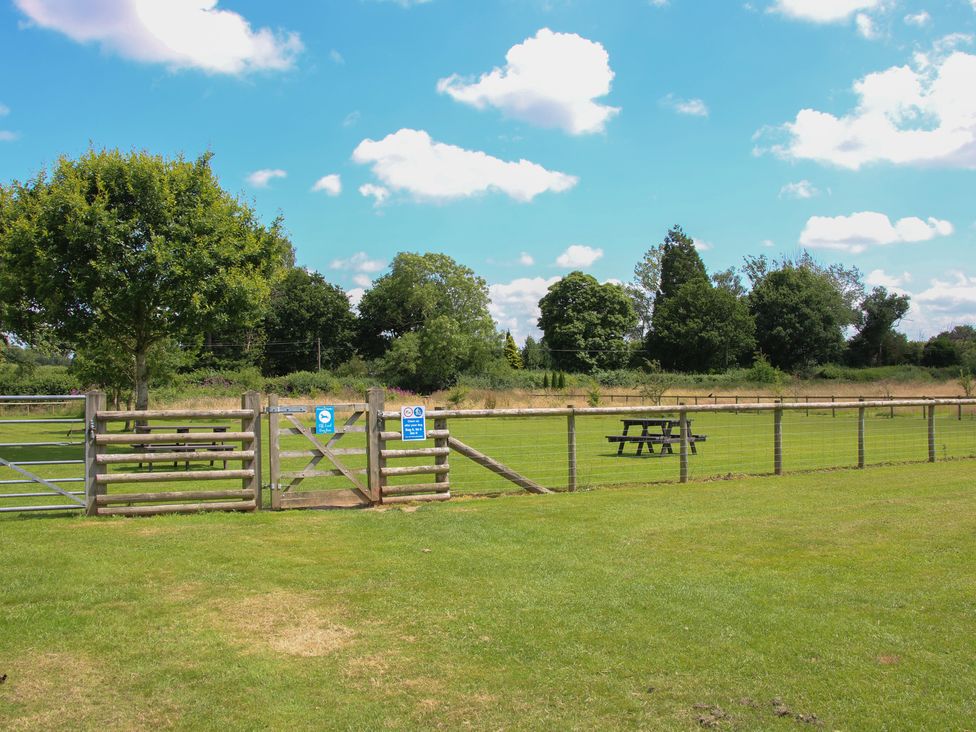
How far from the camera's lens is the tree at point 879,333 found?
79.6m

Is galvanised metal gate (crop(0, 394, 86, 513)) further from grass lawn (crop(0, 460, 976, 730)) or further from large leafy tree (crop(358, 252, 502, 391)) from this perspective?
large leafy tree (crop(358, 252, 502, 391))

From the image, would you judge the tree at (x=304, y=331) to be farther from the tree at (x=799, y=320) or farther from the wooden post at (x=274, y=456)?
the wooden post at (x=274, y=456)

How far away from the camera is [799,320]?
78.3m

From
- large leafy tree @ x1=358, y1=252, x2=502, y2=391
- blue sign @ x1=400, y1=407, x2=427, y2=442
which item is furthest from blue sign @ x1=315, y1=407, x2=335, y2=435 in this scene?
large leafy tree @ x1=358, y1=252, x2=502, y2=391

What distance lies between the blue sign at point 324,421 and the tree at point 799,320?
74.9 m

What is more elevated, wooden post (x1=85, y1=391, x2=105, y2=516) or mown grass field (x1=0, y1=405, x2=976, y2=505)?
wooden post (x1=85, y1=391, x2=105, y2=516)

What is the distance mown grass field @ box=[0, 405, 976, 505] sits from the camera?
13.7 metres

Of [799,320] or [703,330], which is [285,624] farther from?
[799,320]

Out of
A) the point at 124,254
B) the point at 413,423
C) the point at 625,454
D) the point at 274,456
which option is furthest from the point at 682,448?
the point at 124,254

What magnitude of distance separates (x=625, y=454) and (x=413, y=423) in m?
9.77

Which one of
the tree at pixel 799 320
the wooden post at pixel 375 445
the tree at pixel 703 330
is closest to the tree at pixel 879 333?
the tree at pixel 799 320

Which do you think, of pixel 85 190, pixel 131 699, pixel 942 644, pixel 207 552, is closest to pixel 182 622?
pixel 131 699

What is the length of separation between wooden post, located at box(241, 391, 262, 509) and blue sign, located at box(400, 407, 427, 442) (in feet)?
6.31

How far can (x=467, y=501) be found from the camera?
11102mm
